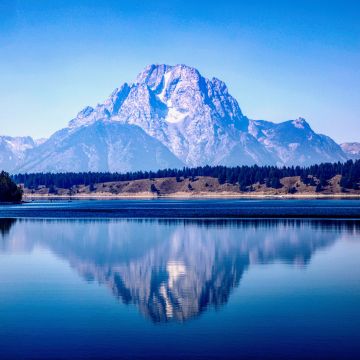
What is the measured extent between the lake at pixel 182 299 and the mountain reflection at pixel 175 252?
17cm

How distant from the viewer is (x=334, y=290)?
47.3m

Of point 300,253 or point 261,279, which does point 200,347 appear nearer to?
point 261,279

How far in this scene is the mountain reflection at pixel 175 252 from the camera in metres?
45.8

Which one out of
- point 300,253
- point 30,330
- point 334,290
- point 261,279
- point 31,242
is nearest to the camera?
point 30,330

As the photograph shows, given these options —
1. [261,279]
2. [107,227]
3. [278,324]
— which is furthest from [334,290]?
[107,227]

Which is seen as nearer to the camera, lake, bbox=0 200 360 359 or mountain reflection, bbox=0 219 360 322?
lake, bbox=0 200 360 359

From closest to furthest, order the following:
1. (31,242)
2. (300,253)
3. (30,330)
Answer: (30,330) → (300,253) → (31,242)

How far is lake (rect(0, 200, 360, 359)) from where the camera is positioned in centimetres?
3127

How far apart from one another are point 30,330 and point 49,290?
A: 44.9 ft

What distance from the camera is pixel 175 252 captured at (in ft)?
251

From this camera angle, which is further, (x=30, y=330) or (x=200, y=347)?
(x=30, y=330)

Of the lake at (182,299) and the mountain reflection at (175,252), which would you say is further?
the mountain reflection at (175,252)

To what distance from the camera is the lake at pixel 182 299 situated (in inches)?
1231

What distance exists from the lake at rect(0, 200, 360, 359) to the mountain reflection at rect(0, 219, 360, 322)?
0.56 feet
